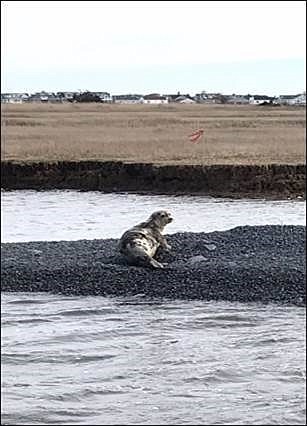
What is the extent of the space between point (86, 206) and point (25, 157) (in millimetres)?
6034

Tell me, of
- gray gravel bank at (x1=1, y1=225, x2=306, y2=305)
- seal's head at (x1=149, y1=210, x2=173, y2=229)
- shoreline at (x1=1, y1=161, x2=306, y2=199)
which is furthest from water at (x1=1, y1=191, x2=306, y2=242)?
seal's head at (x1=149, y1=210, x2=173, y2=229)

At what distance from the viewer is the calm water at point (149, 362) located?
6.00 meters

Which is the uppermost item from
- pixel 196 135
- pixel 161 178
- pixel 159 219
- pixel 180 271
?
pixel 196 135

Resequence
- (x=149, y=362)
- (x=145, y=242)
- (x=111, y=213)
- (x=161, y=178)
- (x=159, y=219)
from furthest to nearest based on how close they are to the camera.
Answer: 1. (x=161, y=178)
2. (x=111, y=213)
3. (x=159, y=219)
4. (x=145, y=242)
5. (x=149, y=362)

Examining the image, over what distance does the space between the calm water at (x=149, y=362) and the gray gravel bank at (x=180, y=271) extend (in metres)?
0.40

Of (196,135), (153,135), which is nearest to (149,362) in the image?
(196,135)

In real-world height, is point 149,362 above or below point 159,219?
below

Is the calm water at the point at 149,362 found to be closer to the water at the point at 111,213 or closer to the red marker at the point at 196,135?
the water at the point at 111,213

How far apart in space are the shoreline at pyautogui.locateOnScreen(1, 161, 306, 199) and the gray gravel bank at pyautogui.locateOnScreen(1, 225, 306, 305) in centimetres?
813

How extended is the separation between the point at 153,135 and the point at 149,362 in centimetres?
2550

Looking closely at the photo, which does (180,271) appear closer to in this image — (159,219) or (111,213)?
(159,219)

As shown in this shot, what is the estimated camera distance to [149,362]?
293 inches

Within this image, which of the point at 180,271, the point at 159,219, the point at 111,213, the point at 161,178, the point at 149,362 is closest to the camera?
the point at 149,362

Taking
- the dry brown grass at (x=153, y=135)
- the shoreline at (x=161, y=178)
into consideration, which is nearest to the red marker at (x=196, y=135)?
the dry brown grass at (x=153, y=135)
